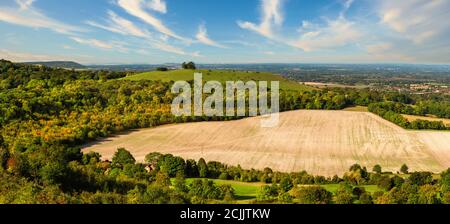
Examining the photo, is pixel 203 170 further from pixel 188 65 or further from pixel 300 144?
pixel 188 65

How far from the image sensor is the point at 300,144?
6269 centimetres

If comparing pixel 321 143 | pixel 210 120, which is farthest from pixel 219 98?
pixel 321 143

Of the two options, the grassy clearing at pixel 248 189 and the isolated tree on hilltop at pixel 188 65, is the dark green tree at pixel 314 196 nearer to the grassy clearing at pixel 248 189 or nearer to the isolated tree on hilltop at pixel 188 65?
the grassy clearing at pixel 248 189

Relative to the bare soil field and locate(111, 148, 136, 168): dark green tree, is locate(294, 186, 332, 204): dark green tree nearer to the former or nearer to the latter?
the bare soil field

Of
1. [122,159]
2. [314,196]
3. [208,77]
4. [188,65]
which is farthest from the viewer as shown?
[188,65]

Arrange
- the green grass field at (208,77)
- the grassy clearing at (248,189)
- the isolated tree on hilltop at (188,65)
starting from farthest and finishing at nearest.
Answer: the isolated tree on hilltop at (188,65) → the green grass field at (208,77) → the grassy clearing at (248,189)

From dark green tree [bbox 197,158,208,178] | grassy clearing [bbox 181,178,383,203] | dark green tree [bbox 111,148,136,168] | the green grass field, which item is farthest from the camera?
the green grass field

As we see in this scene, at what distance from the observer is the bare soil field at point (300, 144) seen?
52562mm

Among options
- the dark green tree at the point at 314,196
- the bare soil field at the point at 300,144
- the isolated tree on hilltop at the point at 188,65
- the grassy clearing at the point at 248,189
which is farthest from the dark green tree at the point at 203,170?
the isolated tree on hilltop at the point at 188,65

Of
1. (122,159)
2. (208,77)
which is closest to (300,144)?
(122,159)

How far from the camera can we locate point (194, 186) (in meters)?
32.1

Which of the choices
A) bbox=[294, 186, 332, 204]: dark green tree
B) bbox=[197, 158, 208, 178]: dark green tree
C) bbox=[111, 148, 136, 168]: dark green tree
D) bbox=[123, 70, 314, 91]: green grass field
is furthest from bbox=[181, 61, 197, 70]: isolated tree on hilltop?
bbox=[294, 186, 332, 204]: dark green tree

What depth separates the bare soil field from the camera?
172 ft
